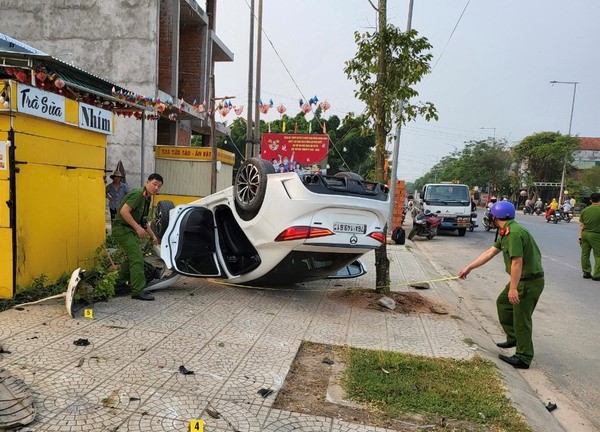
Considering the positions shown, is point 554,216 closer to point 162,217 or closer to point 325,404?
point 162,217

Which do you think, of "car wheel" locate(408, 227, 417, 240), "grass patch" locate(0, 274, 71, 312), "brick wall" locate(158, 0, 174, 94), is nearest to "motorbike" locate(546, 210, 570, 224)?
"car wheel" locate(408, 227, 417, 240)

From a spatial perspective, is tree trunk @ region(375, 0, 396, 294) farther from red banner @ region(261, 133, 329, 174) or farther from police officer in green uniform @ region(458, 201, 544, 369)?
red banner @ region(261, 133, 329, 174)

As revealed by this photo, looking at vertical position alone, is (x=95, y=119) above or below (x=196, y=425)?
above

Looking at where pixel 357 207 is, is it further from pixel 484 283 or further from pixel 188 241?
pixel 484 283

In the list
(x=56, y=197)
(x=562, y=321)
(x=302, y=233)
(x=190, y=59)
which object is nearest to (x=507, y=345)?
(x=562, y=321)

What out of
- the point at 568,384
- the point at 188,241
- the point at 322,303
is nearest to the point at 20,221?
the point at 188,241

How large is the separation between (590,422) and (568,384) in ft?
2.47

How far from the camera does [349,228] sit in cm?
505

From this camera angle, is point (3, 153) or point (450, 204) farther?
point (450, 204)

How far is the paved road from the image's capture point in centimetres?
416

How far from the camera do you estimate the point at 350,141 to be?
37.8 metres

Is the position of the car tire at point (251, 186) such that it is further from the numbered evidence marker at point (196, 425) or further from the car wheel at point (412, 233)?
the car wheel at point (412, 233)

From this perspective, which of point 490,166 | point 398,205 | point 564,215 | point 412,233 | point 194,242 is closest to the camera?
point 194,242

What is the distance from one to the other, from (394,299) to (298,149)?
1983cm
